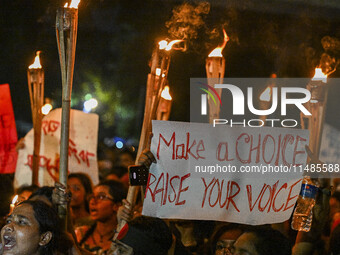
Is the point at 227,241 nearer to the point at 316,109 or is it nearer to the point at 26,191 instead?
the point at 316,109

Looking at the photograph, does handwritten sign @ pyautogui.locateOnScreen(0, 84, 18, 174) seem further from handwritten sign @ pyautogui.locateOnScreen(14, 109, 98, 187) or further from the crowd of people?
the crowd of people

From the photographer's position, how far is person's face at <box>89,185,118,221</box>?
5395 mm

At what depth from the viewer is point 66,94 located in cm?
392

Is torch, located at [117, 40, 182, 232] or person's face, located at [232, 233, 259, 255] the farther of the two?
torch, located at [117, 40, 182, 232]

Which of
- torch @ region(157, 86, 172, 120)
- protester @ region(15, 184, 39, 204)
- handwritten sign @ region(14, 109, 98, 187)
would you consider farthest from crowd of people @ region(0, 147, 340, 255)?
handwritten sign @ region(14, 109, 98, 187)

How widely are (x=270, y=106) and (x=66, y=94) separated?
2632 millimetres

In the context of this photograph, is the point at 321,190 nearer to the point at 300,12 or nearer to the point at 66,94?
the point at 66,94

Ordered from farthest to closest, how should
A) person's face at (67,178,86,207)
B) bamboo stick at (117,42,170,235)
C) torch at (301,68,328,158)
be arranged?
1. person's face at (67,178,86,207)
2. torch at (301,68,328,158)
3. bamboo stick at (117,42,170,235)

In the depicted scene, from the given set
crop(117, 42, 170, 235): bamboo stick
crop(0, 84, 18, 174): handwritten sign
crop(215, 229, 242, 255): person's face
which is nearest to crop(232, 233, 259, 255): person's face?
crop(215, 229, 242, 255): person's face

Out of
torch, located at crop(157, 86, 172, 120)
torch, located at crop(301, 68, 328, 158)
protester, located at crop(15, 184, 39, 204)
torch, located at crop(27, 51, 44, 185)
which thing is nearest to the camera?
torch, located at crop(301, 68, 328, 158)

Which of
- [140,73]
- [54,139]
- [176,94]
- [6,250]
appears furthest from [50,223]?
[140,73]

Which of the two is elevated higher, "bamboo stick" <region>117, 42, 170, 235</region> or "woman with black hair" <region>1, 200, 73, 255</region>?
"bamboo stick" <region>117, 42, 170, 235</region>

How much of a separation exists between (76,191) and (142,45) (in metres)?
7.70

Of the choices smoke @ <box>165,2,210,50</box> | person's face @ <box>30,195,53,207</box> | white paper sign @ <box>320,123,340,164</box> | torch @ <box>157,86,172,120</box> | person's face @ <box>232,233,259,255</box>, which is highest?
smoke @ <box>165,2,210,50</box>
